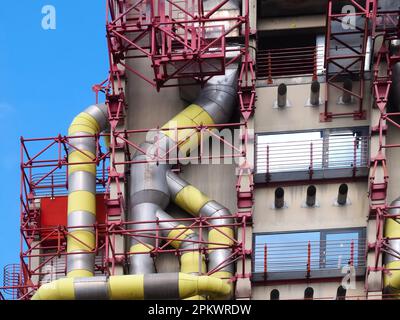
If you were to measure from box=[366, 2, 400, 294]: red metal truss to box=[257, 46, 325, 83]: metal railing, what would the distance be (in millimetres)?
3701

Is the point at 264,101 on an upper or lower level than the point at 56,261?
upper

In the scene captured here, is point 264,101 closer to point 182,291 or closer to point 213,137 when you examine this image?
point 213,137

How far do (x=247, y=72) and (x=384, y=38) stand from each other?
5813mm

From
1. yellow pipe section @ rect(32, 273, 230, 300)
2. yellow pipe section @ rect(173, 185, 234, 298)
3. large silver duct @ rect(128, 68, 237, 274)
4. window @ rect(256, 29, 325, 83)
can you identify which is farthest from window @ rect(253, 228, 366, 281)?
window @ rect(256, 29, 325, 83)

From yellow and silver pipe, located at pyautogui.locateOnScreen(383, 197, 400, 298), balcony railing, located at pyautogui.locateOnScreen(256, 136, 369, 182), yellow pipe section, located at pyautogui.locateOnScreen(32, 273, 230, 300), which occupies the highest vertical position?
balcony railing, located at pyautogui.locateOnScreen(256, 136, 369, 182)

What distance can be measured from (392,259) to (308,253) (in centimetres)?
341

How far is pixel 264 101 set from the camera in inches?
3049

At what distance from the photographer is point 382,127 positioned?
74.4 m

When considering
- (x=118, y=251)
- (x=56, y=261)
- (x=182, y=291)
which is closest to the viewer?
(x=182, y=291)

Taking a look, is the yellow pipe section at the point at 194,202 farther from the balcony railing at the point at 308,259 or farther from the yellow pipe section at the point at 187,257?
the balcony railing at the point at 308,259

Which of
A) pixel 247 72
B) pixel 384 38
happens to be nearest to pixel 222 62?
pixel 247 72

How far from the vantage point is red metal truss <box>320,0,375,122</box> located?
247 ft

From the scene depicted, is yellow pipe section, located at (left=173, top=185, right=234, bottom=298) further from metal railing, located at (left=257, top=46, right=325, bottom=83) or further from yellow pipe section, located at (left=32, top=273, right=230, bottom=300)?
metal railing, located at (left=257, top=46, right=325, bottom=83)

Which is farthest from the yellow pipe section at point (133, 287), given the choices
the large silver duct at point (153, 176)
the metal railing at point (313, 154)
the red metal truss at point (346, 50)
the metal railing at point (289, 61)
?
the metal railing at point (289, 61)
